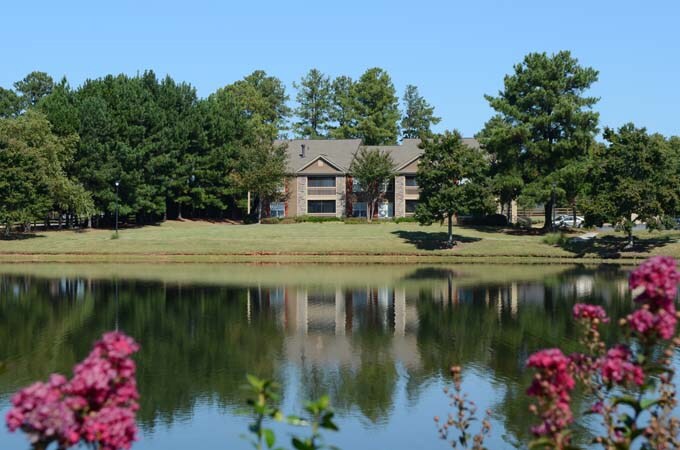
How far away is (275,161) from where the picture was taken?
3398 inches

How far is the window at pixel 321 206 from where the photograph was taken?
301 feet

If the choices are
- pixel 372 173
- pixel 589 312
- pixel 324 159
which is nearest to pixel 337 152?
pixel 324 159

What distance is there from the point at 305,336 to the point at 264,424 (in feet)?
38.6

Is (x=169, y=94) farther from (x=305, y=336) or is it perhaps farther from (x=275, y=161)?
(x=305, y=336)

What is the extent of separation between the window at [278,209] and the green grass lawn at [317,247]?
21.6m

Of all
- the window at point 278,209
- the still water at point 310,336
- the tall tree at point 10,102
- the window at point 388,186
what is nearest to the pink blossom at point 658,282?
the still water at point 310,336

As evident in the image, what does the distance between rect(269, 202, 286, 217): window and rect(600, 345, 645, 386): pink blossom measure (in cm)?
8621

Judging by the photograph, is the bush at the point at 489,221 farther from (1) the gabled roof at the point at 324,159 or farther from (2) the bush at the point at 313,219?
(1) the gabled roof at the point at 324,159

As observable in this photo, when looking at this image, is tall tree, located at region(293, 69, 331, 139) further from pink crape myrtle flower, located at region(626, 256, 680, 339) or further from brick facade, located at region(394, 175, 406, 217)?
pink crape myrtle flower, located at region(626, 256, 680, 339)

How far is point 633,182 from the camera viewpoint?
60.4m

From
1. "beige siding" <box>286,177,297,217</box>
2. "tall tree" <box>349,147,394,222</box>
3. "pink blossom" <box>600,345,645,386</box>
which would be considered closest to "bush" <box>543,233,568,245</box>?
"tall tree" <box>349,147,394,222</box>

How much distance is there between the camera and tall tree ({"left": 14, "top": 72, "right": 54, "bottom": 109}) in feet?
477

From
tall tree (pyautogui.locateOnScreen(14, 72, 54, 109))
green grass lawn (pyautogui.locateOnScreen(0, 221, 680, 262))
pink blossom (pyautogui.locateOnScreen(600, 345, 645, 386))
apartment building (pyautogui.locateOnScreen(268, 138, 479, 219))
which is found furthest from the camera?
tall tree (pyautogui.locateOnScreen(14, 72, 54, 109))

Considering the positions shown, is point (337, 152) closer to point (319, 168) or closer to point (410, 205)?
point (319, 168)
